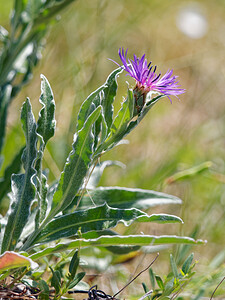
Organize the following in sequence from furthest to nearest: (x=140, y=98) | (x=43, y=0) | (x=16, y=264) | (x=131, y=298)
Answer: (x=43, y=0)
(x=131, y=298)
(x=140, y=98)
(x=16, y=264)

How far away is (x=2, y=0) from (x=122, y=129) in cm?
223

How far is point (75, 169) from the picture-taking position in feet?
3.37

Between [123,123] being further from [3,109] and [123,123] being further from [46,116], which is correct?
[3,109]

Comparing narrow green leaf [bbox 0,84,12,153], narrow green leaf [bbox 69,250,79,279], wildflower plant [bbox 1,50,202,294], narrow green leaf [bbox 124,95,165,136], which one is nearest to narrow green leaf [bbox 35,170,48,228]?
wildflower plant [bbox 1,50,202,294]

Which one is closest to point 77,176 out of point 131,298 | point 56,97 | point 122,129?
point 122,129

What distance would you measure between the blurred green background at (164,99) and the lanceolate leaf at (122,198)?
155 mm

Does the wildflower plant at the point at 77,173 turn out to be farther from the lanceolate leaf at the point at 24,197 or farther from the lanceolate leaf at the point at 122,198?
the lanceolate leaf at the point at 122,198

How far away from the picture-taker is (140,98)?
3.29ft

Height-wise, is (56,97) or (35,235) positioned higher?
(56,97)

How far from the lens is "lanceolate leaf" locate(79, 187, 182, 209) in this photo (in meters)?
1.23

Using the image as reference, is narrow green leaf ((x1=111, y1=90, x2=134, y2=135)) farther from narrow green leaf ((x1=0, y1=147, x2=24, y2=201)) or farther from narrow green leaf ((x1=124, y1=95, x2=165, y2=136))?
narrow green leaf ((x1=0, y1=147, x2=24, y2=201))

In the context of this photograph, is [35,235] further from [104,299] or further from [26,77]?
[26,77]

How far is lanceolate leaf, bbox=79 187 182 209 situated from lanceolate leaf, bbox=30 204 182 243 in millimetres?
157

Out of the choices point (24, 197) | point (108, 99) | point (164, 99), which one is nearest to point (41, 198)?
point (24, 197)
